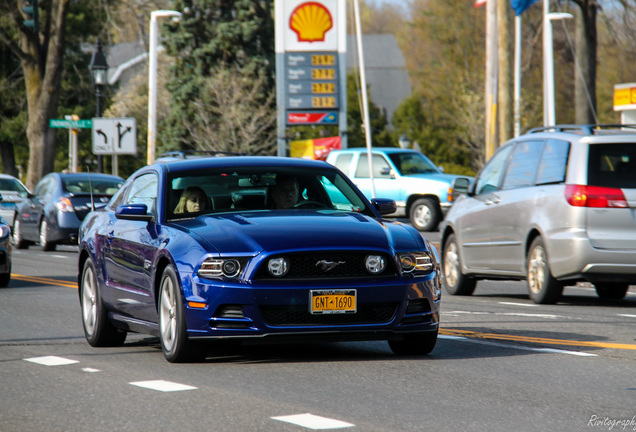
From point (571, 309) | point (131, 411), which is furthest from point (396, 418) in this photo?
point (571, 309)

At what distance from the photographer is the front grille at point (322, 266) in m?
8.12

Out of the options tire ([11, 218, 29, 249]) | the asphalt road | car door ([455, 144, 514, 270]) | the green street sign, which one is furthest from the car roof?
the green street sign

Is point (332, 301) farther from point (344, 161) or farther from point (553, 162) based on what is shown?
point (344, 161)

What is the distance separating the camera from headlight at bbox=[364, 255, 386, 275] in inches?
325

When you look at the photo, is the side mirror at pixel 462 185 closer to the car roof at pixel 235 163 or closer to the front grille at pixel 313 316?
the car roof at pixel 235 163

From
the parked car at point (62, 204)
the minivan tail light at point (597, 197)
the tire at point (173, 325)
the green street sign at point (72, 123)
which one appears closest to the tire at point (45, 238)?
the parked car at point (62, 204)

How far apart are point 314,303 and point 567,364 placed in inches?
71.8

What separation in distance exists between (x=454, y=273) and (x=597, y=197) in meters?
3.25

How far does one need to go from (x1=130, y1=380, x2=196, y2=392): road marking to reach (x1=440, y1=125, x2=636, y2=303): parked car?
605cm

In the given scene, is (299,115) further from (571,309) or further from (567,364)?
(567,364)

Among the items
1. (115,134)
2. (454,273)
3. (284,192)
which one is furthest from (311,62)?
(284,192)

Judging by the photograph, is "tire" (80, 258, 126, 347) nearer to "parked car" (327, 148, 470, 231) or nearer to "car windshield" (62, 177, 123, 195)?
"car windshield" (62, 177, 123, 195)

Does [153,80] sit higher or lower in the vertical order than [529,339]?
higher

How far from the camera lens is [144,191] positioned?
32.5 ft
